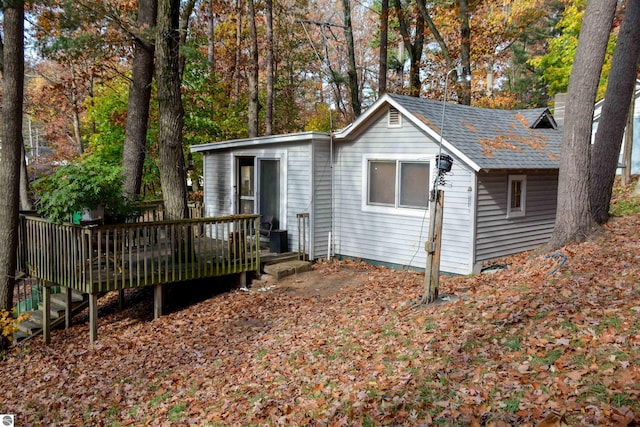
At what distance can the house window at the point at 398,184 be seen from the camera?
1119 cm

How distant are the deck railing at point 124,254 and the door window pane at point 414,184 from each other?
10.8 ft

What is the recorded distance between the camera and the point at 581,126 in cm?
946

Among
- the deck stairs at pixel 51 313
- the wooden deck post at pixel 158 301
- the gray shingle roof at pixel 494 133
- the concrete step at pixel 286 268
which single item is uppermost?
the gray shingle roof at pixel 494 133

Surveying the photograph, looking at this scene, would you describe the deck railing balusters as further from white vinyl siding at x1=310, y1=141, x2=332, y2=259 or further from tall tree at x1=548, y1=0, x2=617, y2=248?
tall tree at x1=548, y1=0, x2=617, y2=248

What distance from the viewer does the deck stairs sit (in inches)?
391

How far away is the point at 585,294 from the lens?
6.70 metres

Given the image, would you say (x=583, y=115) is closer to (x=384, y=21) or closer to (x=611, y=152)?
(x=611, y=152)

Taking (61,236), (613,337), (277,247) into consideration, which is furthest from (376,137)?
(613,337)

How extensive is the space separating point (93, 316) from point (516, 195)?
912 centimetres

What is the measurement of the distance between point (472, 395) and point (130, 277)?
6693 mm

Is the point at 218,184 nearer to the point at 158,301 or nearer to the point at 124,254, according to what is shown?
the point at 158,301

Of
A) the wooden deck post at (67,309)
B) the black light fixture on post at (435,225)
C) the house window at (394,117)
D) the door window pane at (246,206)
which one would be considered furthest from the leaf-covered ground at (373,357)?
the door window pane at (246,206)

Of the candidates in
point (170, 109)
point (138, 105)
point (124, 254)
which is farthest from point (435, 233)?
point (138, 105)

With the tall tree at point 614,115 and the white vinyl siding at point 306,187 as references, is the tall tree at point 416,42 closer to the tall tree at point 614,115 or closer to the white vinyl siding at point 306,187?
the white vinyl siding at point 306,187
